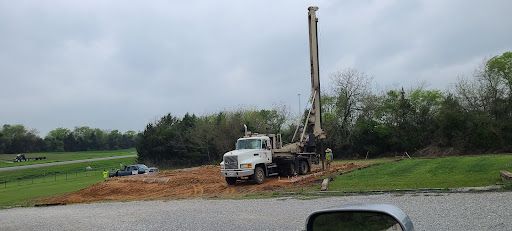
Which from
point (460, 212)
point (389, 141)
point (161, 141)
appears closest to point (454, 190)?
point (460, 212)

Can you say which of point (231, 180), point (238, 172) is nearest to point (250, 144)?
point (238, 172)

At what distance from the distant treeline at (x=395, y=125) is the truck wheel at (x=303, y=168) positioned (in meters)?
12.1

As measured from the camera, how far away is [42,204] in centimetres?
2867

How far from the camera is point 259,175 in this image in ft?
93.0

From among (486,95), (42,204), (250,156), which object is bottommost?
(42,204)

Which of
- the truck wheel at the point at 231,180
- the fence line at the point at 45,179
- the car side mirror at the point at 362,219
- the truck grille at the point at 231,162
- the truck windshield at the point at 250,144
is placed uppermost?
the truck windshield at the point at 250,144

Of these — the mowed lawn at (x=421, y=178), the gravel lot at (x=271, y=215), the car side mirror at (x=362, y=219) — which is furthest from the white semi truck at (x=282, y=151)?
the car side mirror at (x=362, y=219)

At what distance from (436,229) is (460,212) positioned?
290cm

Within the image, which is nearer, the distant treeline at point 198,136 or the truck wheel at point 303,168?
the truck wheel at point 303,168

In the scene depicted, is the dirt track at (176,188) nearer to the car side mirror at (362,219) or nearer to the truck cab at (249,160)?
the truck cab at (249,160)

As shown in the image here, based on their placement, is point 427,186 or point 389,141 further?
point 389,141

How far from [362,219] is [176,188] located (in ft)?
89.2

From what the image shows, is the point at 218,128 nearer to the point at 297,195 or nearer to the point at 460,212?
the point at 297,195

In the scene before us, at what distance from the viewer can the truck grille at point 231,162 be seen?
1086 inches
